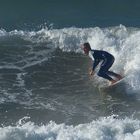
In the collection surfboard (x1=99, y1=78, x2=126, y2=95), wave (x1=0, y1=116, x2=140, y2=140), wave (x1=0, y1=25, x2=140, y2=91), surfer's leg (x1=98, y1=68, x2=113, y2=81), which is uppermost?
wave (x1=0, y1=25, x2=140, y2=91)

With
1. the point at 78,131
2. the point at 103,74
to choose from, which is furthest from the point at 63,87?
the point at 78,131

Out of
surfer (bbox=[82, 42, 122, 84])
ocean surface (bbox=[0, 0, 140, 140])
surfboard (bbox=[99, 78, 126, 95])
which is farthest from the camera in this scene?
surfer (bbox=[82, 42, 122, 84])

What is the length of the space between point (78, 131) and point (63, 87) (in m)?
3.41

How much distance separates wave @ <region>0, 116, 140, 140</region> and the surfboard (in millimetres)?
2446

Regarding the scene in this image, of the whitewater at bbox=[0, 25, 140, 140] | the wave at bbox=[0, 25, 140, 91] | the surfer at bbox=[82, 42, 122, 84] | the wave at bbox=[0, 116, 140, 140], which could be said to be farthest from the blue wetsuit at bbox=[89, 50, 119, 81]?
the wave at bbox=[0, 116, 140, 140]

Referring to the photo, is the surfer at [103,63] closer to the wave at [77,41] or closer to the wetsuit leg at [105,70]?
the wetsuit leg at [105,70]

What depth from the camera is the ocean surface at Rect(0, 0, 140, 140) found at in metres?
14.7

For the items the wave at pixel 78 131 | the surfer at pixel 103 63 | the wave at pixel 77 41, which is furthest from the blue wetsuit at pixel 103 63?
the wave at pixel 78 131

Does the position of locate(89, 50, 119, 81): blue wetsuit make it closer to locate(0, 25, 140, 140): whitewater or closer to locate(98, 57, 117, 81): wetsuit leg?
locate(98, 57, 117, 81): wetsuit leg

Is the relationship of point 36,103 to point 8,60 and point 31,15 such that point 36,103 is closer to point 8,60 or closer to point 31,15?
point 8,60

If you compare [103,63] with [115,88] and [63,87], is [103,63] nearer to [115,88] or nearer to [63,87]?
[115,88]

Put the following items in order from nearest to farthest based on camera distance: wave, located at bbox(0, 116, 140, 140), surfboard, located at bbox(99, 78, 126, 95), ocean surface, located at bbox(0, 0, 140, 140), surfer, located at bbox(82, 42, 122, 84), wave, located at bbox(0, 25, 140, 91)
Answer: wave, located at bbox(0, 116, 140, 140) < ocean surface, located at bbox(0, 0, 140, 140) < surfboard, located at bbox(99, 78, 126, 95) < surfer, located at bbox(82, 42, 122, 84) < wave, located at bbox(0, 25, 140, 91)

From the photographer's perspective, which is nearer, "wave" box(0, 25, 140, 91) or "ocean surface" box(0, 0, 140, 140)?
"ocean surface" box(0, 0, 140, 140)

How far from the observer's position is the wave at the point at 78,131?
14172 millimetres
